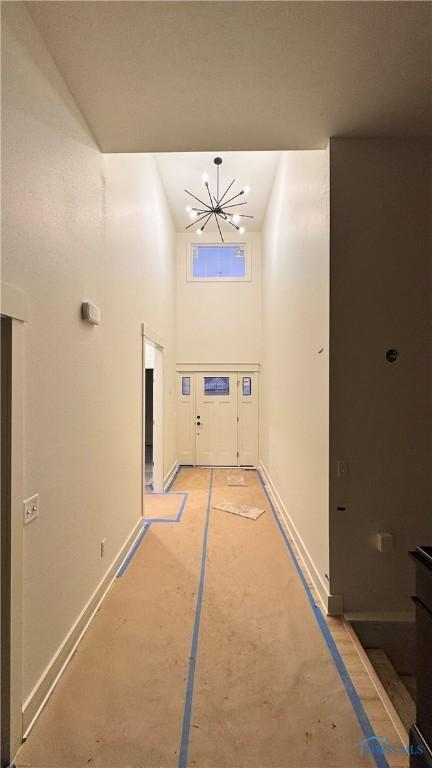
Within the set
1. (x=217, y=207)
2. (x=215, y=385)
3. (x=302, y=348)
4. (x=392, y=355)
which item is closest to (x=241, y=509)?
→ (x=302, y=348)

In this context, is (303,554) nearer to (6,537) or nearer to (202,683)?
(202,683)

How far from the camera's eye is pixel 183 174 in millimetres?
5066

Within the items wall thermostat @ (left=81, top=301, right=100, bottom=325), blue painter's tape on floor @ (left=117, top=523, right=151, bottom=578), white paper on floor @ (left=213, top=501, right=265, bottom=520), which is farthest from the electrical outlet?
white paper on floor @ (left=213, top=501, right=265, bottom=520)

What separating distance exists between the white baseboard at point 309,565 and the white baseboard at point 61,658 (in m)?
1.67

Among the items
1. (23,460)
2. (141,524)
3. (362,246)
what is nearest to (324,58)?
(362,246)

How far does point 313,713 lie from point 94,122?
3742 millimetres

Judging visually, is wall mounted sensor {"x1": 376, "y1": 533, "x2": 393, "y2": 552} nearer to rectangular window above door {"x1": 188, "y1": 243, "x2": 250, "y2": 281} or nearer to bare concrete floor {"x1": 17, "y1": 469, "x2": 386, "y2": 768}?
bare concrete floor {"x1": 17, "y1": 469, "x2": 386, "y2": 768}

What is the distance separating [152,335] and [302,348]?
2.09m

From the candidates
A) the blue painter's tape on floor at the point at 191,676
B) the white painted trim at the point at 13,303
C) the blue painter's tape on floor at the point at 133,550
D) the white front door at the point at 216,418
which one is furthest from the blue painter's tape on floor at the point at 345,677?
the white front door at the point at 216,418

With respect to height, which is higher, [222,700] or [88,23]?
[88,23]

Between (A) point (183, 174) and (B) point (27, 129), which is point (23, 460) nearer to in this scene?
(B) point (27, 129)

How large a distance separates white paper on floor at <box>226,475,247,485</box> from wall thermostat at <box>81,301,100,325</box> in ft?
13.1

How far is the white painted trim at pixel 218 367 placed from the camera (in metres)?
6.73

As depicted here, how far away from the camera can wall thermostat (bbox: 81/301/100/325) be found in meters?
2.20
